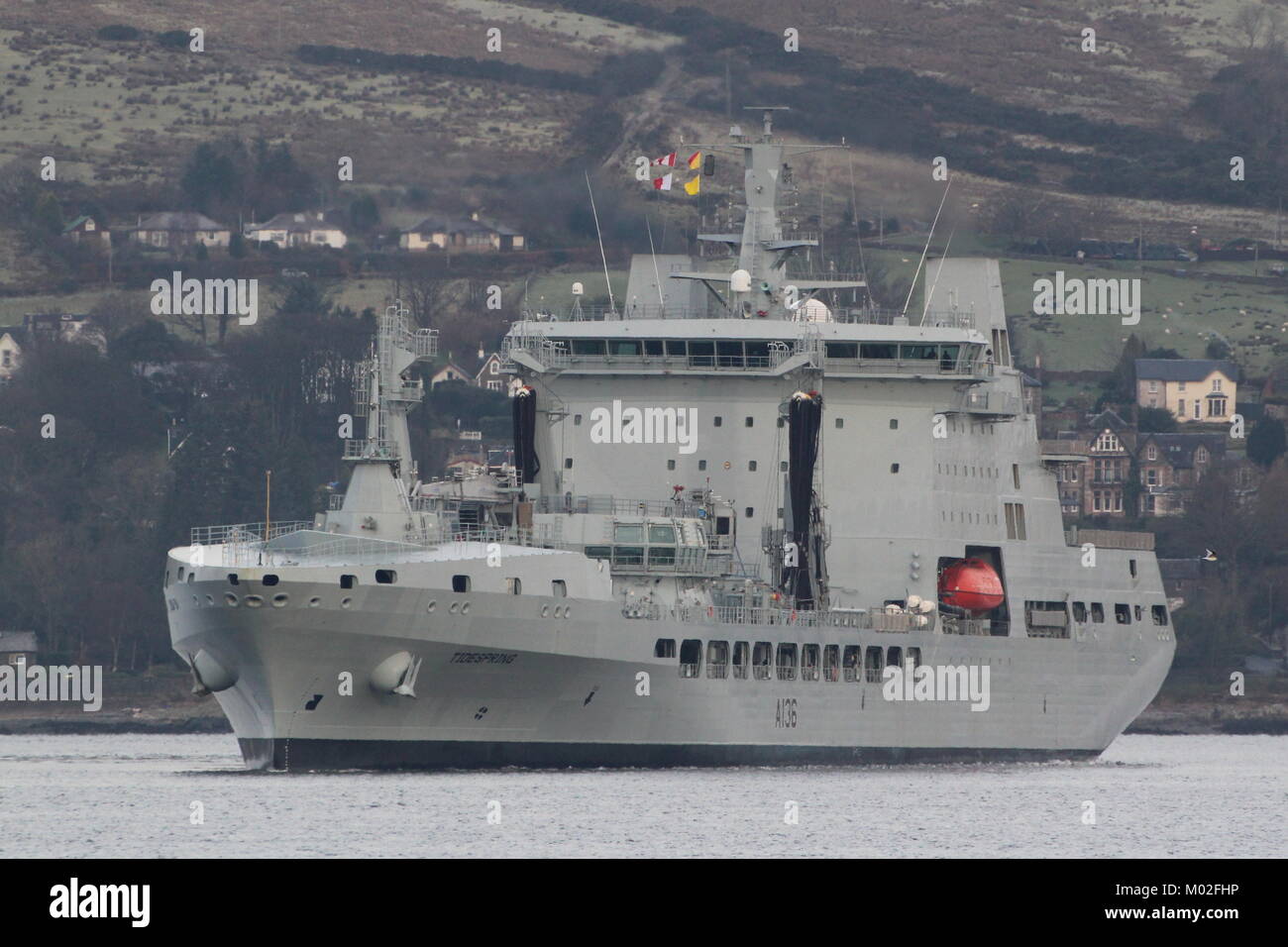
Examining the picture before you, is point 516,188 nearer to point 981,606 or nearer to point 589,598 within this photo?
point 981,606

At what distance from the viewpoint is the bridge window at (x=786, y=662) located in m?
61.7

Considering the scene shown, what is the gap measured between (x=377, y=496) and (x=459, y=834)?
11.7 meters

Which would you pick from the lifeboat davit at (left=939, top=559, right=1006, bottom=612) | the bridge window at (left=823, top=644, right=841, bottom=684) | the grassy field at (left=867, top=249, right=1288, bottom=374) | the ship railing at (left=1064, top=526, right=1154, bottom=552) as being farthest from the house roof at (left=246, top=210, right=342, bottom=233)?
the bridge window at (left=823, top=644, right=841, bottom=684)

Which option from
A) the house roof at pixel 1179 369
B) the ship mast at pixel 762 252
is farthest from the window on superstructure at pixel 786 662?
the house roof at pixel 1179 369


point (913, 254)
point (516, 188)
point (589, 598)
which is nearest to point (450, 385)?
point (516, 188)

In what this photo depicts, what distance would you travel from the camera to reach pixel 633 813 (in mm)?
49656

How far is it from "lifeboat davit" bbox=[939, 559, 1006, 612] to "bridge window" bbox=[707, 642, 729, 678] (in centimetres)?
827

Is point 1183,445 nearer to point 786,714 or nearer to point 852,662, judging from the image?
point 852,662

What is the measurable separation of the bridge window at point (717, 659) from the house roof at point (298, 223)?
7881 centimetres

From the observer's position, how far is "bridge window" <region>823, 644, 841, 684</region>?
62812 mm

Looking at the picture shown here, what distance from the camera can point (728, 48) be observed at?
144000mm
